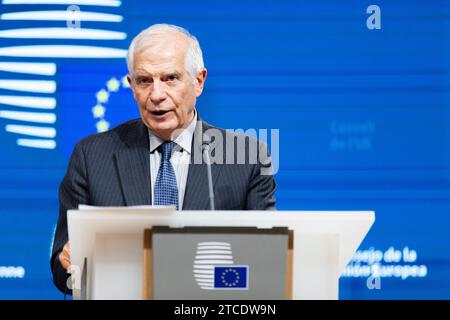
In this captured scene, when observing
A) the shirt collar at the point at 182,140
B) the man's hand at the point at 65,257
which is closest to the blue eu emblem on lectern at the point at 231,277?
the man's hand at the point at 65,257

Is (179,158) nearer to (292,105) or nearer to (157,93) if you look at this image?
(157,93)

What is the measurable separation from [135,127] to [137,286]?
3.06 feet

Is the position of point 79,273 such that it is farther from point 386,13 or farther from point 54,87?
point 386,13

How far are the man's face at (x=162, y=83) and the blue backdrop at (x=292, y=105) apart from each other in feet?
3.28

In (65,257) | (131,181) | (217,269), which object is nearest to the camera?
(217,269)

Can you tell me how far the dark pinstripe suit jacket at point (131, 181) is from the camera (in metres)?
2.53

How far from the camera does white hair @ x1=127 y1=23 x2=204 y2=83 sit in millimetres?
2625

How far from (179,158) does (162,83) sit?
0.76 feet

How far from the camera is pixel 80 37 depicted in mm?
3662

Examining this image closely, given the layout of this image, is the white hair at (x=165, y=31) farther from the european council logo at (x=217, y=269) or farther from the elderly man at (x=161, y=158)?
the european council logo at (x=217, y=269)

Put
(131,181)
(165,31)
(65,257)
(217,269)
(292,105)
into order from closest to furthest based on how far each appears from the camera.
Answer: (217,269), (65,257), (131,181), (165,31), (292,105)

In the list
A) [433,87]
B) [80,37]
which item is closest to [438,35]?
[433,87]

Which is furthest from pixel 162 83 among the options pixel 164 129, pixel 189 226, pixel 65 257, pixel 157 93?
pixel 189 226

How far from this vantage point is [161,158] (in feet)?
8.72
